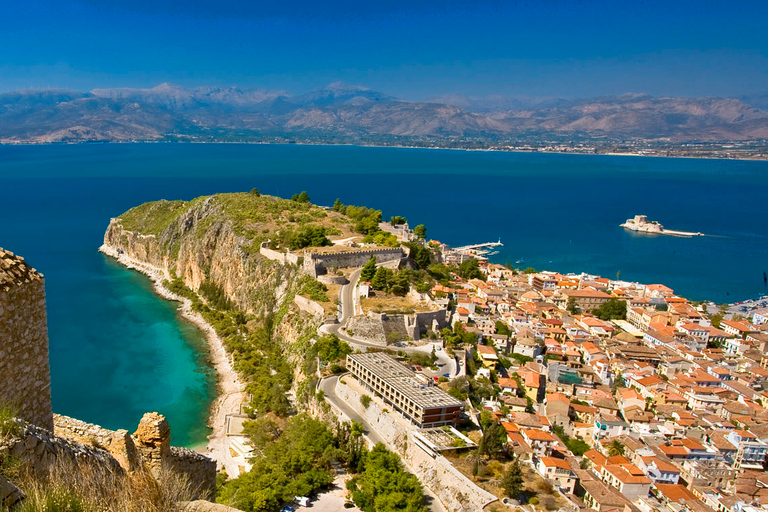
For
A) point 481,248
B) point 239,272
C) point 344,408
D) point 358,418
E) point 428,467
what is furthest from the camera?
point 481,248

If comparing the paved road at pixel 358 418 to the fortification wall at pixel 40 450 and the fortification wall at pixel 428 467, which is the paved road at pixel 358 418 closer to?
the fortification wall at pixel 428 467

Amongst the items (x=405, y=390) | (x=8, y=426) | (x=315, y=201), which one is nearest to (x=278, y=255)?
(x=405, y=390)

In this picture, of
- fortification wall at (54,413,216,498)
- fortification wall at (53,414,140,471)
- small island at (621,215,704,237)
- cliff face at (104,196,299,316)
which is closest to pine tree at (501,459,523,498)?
fortification wall at (54,413,216,498)

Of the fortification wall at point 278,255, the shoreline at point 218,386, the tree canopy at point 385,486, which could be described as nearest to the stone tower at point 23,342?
the shoreline at point 218,386

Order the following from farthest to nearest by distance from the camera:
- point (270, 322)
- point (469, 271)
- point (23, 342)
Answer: point (469, 271), point (270, 322), point (23, 342)

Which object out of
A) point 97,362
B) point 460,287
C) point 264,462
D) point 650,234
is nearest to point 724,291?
point 650,234

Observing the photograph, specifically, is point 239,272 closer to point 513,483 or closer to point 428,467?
point 428,467
